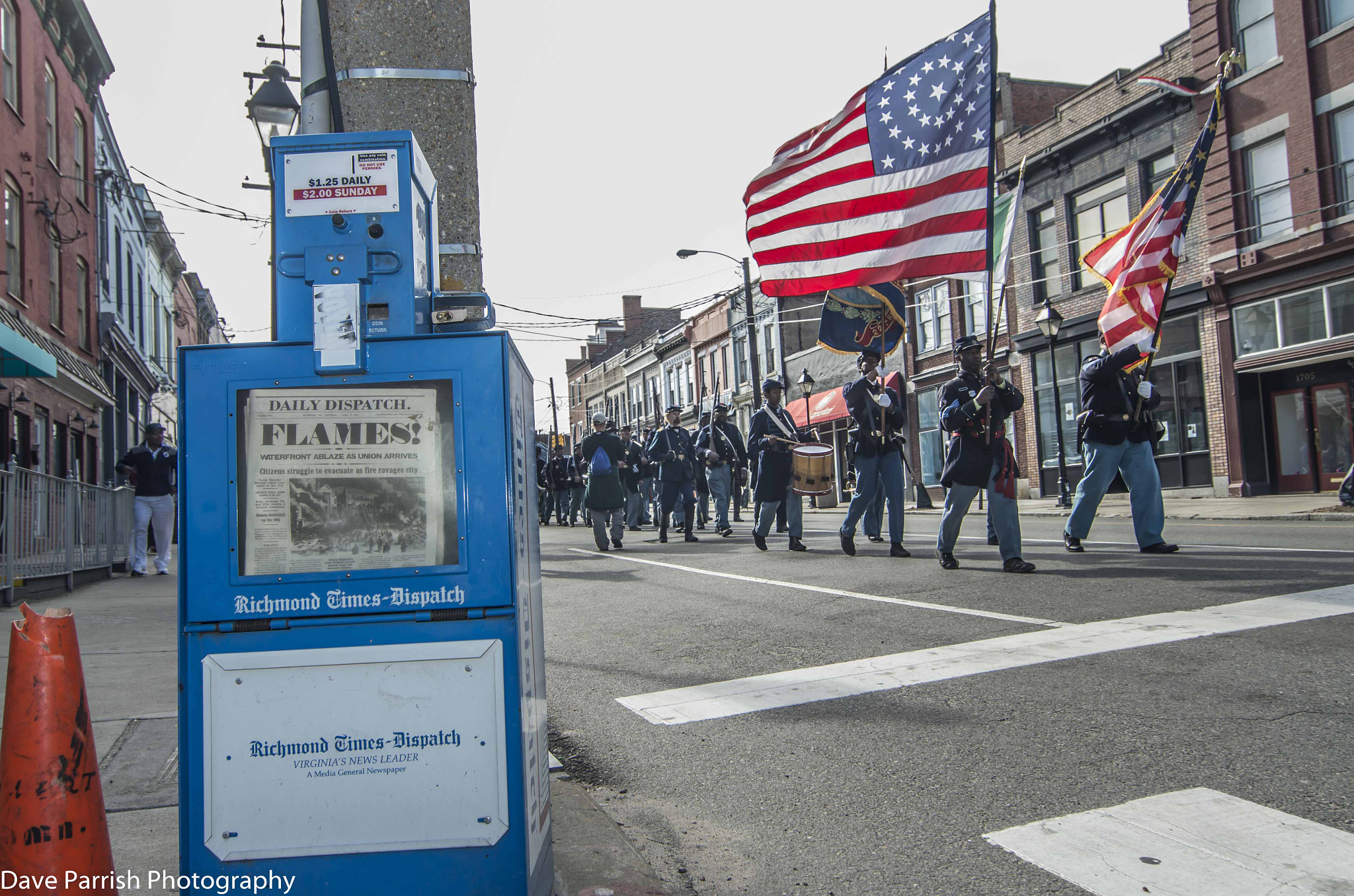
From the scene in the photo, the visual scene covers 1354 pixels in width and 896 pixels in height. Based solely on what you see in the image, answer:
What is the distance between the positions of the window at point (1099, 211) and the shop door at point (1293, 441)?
561 centimetres

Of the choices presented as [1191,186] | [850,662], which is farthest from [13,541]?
[1191,186]

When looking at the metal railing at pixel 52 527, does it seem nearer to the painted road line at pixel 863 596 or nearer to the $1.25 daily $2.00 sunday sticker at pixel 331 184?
the painted road line at pixel 863 596

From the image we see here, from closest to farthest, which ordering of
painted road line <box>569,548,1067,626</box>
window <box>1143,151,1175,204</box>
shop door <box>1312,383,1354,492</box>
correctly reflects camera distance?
1. painted road line <box>569,548,1067,626</box>
2. shop door <box>1312,383,1354,492</box>
3. window <box>1143,151,1175,204</box>

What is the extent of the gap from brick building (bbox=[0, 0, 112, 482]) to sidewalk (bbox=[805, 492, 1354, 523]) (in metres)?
17.4

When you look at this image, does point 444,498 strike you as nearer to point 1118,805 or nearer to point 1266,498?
point 1118,805

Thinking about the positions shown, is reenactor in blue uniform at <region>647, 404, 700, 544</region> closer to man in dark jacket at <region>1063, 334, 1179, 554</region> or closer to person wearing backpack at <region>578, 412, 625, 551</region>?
person wearing backpack at <region>578, 412, 625, 551</region>

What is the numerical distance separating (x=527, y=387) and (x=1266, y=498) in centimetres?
2094

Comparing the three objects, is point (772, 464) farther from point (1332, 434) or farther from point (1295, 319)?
A: point (1332, 434)

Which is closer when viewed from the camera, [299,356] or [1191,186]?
[299,356]

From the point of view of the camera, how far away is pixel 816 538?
44.2 feet

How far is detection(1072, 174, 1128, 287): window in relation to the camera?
2512 cm

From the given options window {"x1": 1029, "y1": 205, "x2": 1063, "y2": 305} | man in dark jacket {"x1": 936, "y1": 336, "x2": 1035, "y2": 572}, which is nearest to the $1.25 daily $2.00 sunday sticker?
man in dark jacket {"x1": 936, "y1": 336, "x2": 1035, "y2": 572}

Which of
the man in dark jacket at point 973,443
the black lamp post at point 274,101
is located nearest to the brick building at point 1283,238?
the man in dark jacket at point 973,443

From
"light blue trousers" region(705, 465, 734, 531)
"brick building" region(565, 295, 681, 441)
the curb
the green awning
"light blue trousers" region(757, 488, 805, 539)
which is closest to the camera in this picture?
the curb
